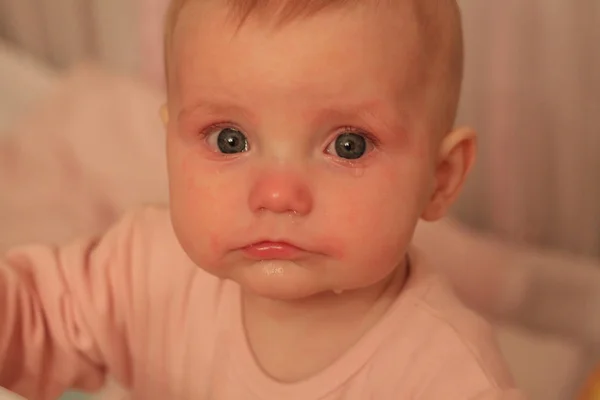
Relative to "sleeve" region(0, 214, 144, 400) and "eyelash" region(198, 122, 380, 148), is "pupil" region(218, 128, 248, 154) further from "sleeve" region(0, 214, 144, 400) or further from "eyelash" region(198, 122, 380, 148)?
"sleeve" region(0, 214, 144, 400)

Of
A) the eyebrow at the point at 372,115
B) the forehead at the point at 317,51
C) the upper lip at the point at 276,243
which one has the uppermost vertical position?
the forehead at the point at 317,51

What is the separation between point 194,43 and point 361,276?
0.67ft

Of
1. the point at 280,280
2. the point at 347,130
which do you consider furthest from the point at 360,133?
the point at 280,280

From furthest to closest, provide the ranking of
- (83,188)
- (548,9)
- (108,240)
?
1. (83,188)
2. (548,9)
3. (108,240)

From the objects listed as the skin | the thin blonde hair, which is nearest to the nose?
the skin

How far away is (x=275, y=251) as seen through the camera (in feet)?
2.02

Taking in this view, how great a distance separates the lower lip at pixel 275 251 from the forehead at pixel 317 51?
→ 107 mm

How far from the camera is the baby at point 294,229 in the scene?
597 mm

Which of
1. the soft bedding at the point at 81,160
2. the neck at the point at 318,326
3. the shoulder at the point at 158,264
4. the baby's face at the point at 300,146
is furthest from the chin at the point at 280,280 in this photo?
the soft bedding at the point at 81,160

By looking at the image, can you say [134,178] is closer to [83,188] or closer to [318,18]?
[83,188]

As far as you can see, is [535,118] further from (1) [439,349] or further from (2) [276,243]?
(2) [276,243]

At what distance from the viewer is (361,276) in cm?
64

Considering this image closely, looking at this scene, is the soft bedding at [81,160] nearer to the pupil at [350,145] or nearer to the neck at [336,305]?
the neck at [336,305]

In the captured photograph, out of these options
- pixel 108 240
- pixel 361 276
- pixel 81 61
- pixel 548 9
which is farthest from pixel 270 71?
pixel 81 61
